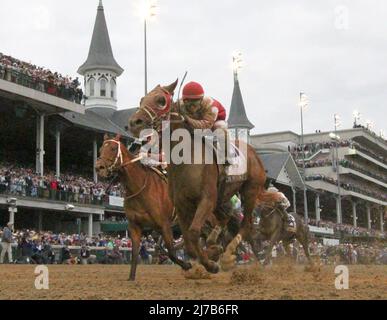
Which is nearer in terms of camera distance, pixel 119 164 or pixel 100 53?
pixel 119 164

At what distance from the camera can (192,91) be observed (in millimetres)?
9273

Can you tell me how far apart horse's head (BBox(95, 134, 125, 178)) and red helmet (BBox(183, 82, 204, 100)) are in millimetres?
3000

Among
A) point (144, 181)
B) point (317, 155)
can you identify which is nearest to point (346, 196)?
point (317, 155)

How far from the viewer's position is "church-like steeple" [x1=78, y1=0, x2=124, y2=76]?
65.9 m

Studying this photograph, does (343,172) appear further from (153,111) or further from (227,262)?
(153,111)

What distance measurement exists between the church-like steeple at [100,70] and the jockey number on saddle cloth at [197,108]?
5468 centimetres

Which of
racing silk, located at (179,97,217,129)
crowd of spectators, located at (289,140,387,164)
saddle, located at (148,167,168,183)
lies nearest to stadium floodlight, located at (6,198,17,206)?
saddle, located at (148,167,168,183)

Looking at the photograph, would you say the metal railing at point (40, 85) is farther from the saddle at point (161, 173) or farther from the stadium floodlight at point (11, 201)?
the saddle at point (161, 173)

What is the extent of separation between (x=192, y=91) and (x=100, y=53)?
5861 cm

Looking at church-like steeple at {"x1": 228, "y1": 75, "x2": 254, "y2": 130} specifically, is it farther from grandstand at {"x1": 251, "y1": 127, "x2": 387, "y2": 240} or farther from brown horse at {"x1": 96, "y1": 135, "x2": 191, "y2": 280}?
brown horse at {"x1": 96, "y1": 135, "x2": 191, "y2": 280}

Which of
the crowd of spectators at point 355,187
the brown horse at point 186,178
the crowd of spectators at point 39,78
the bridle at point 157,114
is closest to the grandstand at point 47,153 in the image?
the crowd of spectators at point 39,78

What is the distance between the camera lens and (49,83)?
116 ft

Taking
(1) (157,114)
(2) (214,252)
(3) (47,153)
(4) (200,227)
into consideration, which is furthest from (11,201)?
(4) (200,227)

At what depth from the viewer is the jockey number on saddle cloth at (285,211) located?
17906mm
